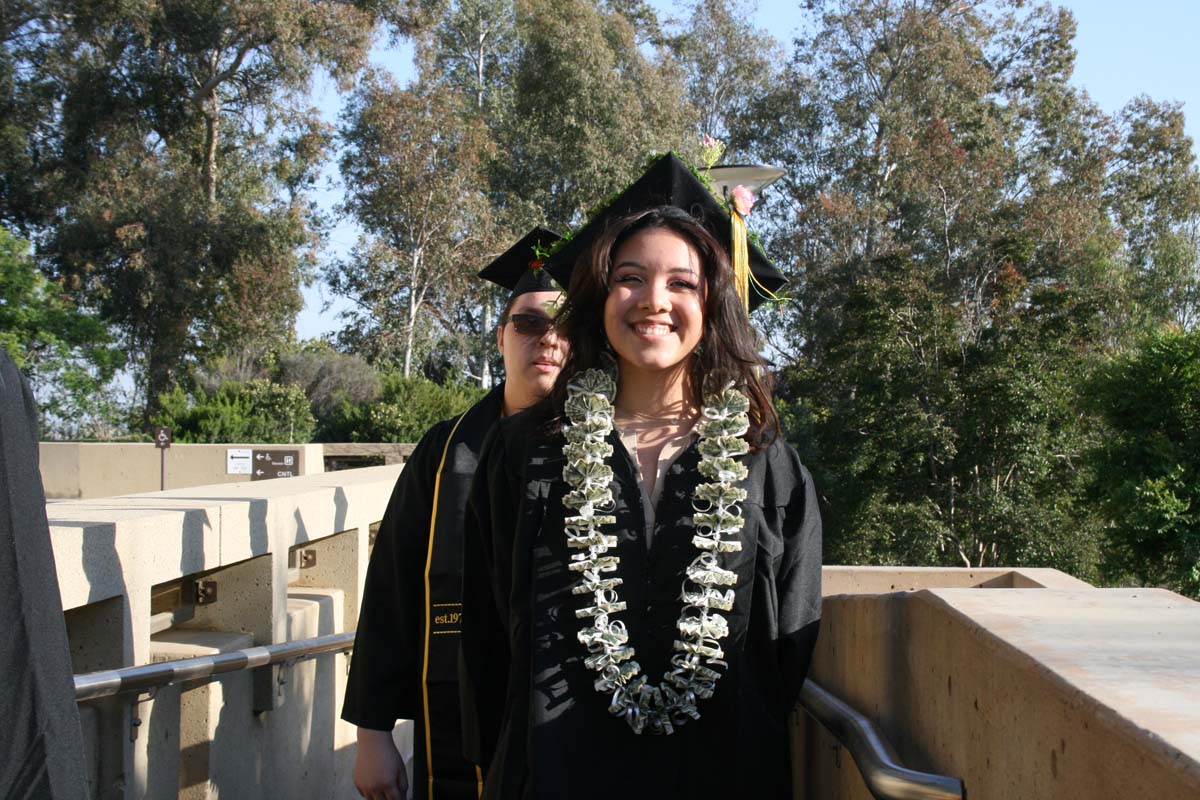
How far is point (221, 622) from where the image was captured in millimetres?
5301

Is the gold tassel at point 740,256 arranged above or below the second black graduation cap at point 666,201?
below

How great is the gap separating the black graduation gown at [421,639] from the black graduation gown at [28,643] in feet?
5.02

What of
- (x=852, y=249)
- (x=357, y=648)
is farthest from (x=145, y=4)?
(x=357, y=648)

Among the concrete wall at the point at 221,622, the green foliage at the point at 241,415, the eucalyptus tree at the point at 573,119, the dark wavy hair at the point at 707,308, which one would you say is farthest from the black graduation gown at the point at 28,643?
the eucalyptus tree at the point at 573,119

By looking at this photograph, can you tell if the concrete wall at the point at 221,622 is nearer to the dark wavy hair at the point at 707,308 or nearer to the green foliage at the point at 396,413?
the dark wavy hair at the point at 707,308

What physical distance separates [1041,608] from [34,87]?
108ft

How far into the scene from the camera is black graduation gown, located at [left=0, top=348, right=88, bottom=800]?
1.63 meters

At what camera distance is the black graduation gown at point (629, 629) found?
2.27 meters

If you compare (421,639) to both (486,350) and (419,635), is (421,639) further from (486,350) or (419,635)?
(486,350)

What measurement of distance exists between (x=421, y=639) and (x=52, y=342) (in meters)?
25.1

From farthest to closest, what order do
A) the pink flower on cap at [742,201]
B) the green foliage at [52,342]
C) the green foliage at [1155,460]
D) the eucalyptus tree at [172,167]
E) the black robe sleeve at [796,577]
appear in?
the eucalyptus tree at [172,167] → the green foliage at [52,342] → the green foliage at [1155,460] → the pink flower on cap at [742,201] → the black robe sleeve at [796,577]

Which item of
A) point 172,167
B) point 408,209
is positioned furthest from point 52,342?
point 408,209

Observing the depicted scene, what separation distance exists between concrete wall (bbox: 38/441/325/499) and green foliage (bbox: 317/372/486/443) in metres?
6.51

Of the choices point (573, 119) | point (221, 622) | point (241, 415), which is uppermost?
point (573, 119)
